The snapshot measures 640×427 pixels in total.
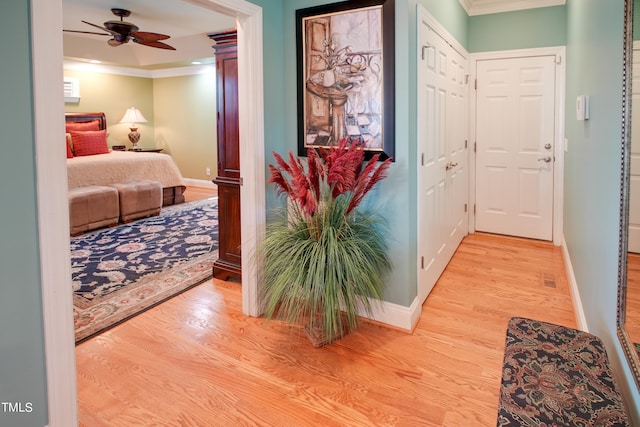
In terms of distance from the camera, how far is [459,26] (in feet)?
13.1

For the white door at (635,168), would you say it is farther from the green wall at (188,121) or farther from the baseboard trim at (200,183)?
the baseboard trim at (200,183)

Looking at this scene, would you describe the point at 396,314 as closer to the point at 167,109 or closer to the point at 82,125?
the point at 82,125

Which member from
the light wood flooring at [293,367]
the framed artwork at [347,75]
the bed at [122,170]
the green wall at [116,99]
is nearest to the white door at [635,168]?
the light wood flooring at [293,367]

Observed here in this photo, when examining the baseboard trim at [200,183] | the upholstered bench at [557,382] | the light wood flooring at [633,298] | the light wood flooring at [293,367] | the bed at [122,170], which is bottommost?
the light wood flooring at [293,367]

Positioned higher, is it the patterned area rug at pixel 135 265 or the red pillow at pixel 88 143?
the red pillow at pixel 88 143

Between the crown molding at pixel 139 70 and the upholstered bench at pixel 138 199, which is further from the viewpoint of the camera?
the crown molding at pixel 139 70

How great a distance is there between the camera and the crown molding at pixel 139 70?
7504mm

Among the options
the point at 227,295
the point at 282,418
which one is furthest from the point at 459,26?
the point at 282,418

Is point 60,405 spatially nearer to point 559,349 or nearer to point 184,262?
point 559,349

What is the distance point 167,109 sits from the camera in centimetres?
866

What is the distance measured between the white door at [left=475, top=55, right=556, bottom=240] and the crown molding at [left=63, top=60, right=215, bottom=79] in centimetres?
528

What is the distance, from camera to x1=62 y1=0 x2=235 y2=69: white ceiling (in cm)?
482

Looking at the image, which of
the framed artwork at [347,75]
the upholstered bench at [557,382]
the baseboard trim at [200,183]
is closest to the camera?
the upholstered bench at [557,382]

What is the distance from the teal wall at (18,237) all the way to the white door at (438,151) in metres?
2.04
